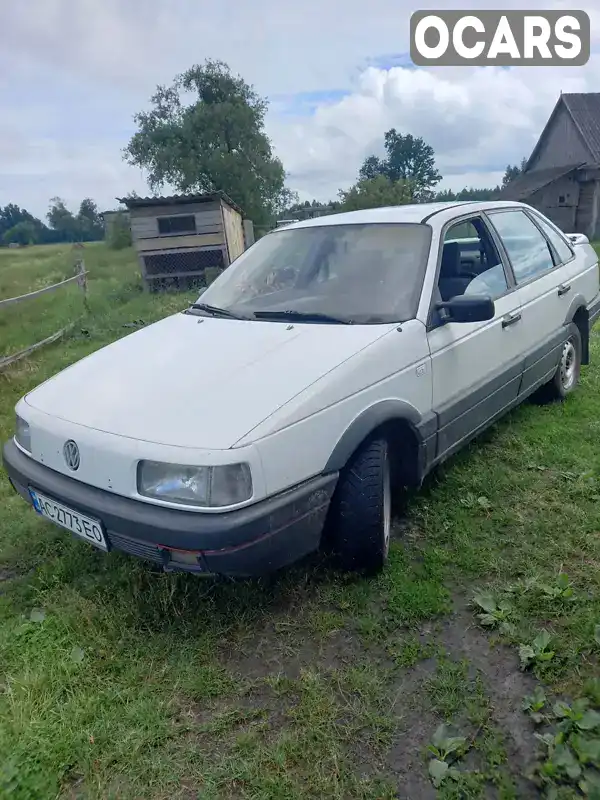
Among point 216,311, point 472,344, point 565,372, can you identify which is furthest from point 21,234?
point 472,344

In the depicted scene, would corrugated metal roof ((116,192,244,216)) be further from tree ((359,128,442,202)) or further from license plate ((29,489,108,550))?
tree ((359,128,442,202))

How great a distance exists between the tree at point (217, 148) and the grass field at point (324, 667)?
27.4 meters

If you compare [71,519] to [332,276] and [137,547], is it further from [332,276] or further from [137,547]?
[332,276]

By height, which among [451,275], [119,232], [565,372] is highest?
[119,232]

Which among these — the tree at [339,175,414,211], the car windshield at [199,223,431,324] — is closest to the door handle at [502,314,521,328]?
the car windshield at [199,223,431,324]

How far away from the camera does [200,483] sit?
6.79ft

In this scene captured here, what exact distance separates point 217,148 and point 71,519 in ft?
97.4

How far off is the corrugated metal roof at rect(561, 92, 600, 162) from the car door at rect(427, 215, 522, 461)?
25576 millimetres

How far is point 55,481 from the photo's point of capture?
8.04ft

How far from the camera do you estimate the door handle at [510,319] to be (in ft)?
11.7

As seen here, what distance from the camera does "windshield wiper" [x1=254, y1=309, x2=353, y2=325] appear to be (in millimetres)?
2842

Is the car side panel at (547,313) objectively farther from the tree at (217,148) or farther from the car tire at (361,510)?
the tree at (217,148)

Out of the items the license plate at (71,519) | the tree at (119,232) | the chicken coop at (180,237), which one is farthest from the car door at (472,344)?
the tree at (119,232)

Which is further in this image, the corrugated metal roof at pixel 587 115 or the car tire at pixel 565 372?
the corrugated metal roof at pixel 587 115
